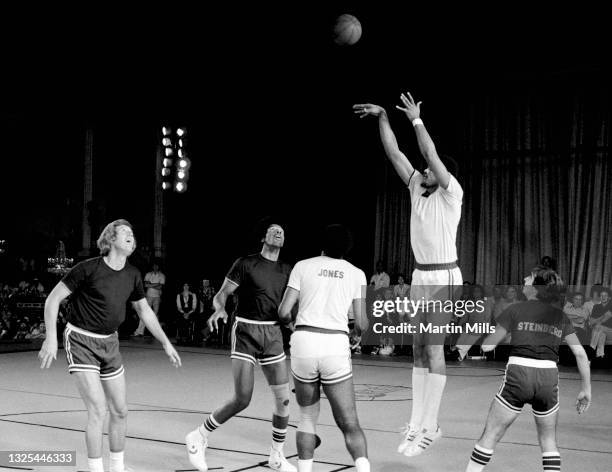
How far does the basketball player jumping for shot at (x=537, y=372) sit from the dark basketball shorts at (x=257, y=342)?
191 cm

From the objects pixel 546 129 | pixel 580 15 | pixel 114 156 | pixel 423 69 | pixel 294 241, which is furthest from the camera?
pixel 114 156

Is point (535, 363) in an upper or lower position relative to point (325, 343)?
lower

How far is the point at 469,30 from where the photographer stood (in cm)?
1469

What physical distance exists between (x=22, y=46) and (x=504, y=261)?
1092cm

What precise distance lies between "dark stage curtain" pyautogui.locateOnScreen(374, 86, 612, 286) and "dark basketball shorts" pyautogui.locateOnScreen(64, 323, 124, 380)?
41.8 feet

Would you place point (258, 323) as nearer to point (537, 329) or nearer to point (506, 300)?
point (537, 329)

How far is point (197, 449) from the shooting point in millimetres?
6312

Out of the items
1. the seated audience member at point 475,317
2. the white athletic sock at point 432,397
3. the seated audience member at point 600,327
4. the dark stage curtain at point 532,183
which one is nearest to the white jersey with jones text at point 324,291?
the white athletic sock at point 432,397

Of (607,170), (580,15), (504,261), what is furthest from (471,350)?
(580,15)

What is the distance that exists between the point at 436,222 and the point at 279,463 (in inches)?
85.6

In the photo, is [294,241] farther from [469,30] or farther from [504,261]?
[469,30]

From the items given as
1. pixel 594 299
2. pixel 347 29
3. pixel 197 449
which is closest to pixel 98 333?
pixel 197 449

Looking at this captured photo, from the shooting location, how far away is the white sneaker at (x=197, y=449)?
6.24m

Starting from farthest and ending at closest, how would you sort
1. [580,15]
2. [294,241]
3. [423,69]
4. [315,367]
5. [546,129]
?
[294,241], [546,129], [423,69], [580,15], [315,367]
